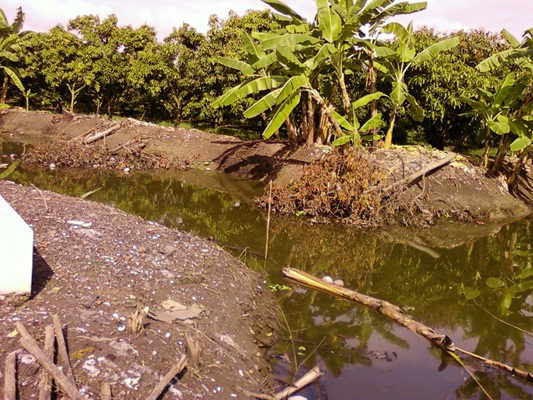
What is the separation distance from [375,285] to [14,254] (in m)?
5.56

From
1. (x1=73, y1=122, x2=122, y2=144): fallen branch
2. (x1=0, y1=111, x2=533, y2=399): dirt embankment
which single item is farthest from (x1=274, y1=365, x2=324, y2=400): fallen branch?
(x1=73, y1=122, x2=122, y2=144): fallen branch

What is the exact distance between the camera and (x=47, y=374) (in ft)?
11.2

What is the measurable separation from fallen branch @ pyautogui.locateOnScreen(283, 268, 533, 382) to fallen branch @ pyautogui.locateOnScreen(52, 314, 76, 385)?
12.8ft

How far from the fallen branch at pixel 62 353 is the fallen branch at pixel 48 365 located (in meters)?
0.11

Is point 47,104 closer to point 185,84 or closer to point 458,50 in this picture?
point 185,84

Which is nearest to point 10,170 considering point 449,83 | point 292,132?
point 292,132

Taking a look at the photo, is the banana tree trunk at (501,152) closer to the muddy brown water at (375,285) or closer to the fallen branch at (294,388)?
the muddy brown water at (375,285)

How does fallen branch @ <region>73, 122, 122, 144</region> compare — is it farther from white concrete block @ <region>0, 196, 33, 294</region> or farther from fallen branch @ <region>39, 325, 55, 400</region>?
fallen branch @ <region>39, 325, 55, 400</region>

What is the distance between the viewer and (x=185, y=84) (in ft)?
72.0

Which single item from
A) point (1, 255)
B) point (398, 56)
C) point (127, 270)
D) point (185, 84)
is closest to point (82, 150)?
point (185, 84)

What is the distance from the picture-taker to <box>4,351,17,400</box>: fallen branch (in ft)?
10.5

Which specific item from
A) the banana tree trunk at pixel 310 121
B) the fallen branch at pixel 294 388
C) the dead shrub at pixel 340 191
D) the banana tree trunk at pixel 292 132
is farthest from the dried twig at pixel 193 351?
the banana tree trunk at pixel 292 132

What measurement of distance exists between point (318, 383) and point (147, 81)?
66.2ft

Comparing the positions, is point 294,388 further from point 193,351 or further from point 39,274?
point 39,274
